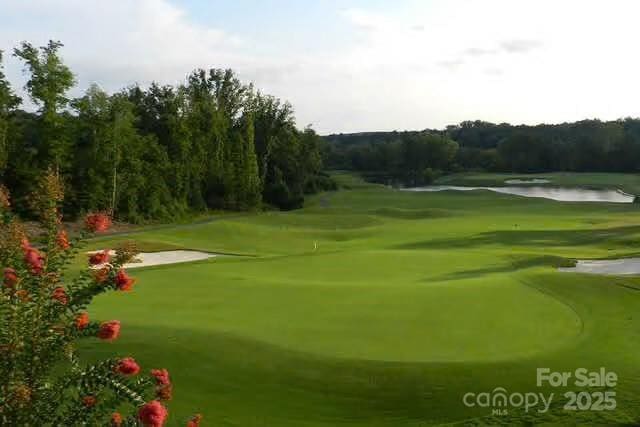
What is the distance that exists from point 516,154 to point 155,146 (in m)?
93.1

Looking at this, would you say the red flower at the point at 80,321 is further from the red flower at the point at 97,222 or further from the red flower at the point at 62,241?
the red flower at the point at 97,222

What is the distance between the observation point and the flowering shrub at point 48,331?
4.62 meters

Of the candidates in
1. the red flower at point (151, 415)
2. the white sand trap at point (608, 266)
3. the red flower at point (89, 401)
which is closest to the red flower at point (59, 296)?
the red flower at point (89, 401)

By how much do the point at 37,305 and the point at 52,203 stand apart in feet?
2.76

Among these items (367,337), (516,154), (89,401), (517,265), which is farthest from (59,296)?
(516,154)

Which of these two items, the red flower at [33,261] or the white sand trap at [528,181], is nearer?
the red flower at [33,261]

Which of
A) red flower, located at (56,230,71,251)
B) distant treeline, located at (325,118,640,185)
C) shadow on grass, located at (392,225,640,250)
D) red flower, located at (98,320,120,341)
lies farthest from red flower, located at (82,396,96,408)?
distant treeline, located at (325,118,640,185)

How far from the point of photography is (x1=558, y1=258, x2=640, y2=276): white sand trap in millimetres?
22630

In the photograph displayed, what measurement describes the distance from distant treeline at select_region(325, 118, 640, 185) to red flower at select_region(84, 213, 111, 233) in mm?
122623

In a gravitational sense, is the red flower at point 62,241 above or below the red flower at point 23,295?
above

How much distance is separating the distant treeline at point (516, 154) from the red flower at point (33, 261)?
123 meters

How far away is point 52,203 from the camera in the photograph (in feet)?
16.7

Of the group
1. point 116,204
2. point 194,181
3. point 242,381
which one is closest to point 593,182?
point 194,181

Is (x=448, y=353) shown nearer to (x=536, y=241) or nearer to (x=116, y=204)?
(x=536, y=241)
